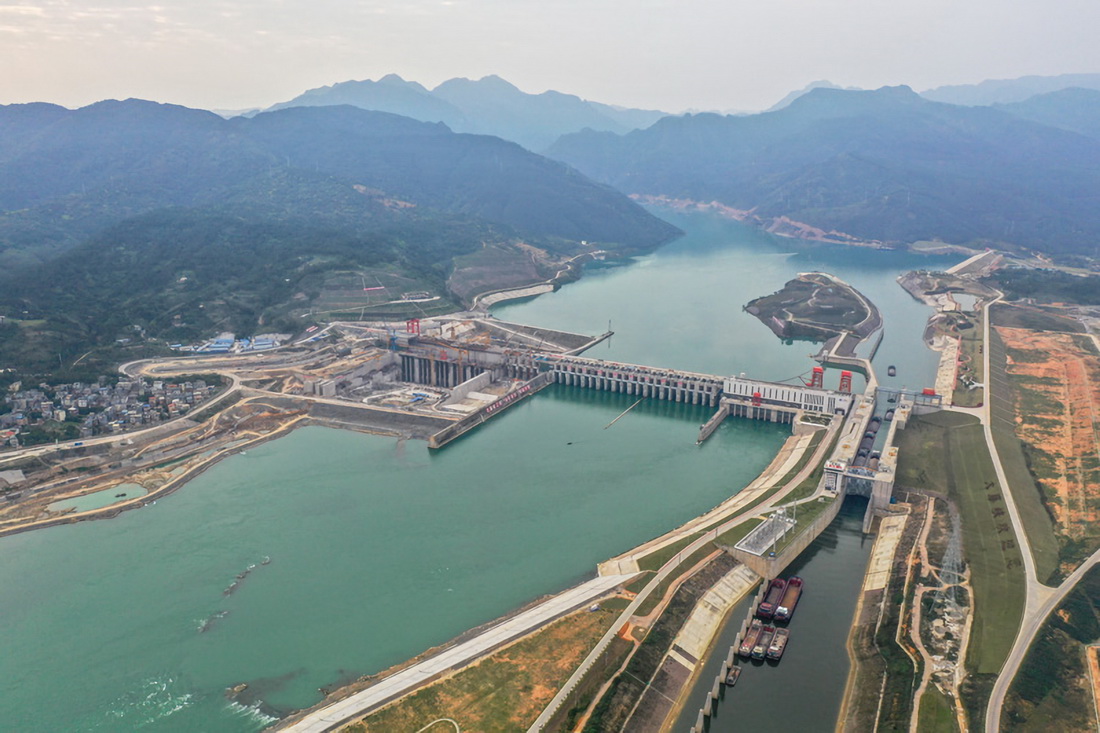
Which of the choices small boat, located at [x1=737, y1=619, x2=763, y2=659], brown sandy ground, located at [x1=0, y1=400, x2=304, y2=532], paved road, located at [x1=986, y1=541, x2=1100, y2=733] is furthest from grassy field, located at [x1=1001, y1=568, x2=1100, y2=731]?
brown sandy ground, located at [x1=0, y1=400, x2=304, y2=532]

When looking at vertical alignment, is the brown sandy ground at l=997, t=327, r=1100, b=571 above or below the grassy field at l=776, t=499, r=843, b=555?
above

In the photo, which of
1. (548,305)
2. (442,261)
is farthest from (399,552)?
(442,261)

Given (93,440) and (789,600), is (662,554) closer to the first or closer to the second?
(789,600)

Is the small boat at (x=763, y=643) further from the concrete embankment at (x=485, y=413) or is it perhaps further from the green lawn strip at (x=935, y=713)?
the concrete embankment at (x=485, y=413)

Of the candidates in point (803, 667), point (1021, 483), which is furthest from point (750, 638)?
point (1021, 483)

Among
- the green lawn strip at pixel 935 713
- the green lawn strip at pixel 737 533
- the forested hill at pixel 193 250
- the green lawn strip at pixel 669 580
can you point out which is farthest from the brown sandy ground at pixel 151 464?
the green lawn strip at pixel 935 713

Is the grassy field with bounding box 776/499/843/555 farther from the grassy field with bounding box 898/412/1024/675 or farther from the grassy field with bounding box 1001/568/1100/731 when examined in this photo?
the grassy field with bounding box 1001/568/1100/731

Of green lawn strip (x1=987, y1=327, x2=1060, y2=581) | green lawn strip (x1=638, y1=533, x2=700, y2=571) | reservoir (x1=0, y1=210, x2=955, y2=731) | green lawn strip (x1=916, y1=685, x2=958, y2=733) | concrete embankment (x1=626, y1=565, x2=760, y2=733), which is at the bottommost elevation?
reservoir (x1=0, y1=210, x2=955, y2=731)

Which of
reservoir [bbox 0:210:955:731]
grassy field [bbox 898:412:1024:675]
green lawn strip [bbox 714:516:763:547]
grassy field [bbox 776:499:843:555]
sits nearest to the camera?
grassy field [bbox 898:412:1024:675]
